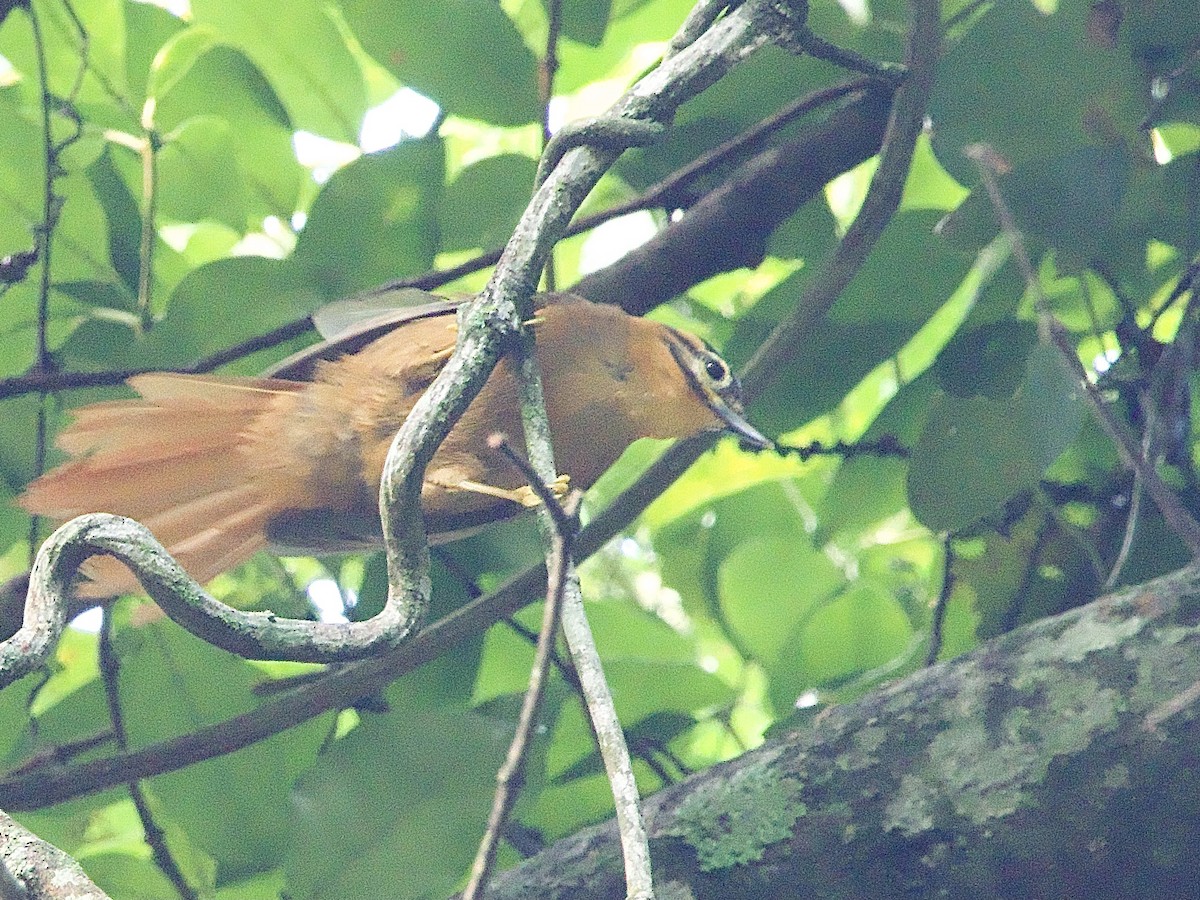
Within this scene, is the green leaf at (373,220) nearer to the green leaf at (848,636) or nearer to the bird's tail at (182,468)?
the bird's tail at (182,468)

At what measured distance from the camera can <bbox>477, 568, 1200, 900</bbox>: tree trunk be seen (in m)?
1.55

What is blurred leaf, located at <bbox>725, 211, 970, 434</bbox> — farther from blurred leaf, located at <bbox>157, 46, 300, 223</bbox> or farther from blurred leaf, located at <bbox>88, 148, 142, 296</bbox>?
blurred leaf, located at <bbox>88, 148, 142, 296</bbox>

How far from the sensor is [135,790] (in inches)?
79.0

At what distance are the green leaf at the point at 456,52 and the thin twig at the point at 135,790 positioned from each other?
3.31ft

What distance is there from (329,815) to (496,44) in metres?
1.26

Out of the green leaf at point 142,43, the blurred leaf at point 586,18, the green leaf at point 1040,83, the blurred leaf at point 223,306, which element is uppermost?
the green leaf at point 142,43

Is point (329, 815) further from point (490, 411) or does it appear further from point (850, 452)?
point (850, 452)

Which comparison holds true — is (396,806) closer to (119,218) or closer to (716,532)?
(716,532)

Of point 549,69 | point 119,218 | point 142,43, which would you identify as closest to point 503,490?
point 549,69

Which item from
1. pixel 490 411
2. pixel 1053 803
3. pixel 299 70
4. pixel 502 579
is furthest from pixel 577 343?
pixel 1053 803

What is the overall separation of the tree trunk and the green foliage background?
32cm

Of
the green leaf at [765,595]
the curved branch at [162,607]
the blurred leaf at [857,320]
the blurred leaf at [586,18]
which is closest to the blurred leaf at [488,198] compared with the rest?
the blurred leaf at [586,18]

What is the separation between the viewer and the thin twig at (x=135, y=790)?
6.46ft

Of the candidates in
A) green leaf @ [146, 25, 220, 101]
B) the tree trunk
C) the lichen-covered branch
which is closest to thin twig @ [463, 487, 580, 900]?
the lichen-covered branch
